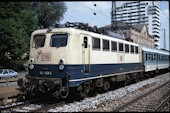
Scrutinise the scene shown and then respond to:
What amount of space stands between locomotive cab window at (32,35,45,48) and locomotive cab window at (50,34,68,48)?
57 cm

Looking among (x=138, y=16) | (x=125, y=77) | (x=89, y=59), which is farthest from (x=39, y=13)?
(x=138, y=16)

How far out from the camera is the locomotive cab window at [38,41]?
12736 millimetres

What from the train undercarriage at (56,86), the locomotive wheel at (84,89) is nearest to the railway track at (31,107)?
the train undercarriage at (56,86)

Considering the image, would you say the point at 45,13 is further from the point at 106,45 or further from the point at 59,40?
the point at 59,40

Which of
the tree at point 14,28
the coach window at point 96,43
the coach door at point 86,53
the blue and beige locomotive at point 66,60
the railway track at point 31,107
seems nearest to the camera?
the railway track at point 31,107

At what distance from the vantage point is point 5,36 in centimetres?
3938

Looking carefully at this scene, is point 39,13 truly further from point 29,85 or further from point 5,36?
point 29,85

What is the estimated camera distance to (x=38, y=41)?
12891 millimetres

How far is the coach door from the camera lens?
12.6 metres

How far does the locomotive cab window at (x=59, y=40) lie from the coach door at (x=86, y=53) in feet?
2.84

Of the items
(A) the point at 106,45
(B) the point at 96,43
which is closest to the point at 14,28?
(A) the point at 106,45

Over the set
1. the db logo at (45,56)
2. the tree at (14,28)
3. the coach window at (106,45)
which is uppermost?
the tree at (14,28)

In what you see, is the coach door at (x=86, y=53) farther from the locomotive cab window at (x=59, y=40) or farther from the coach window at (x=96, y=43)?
the locomotive cab window at (x=59, y=40)

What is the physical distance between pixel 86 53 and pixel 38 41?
227cm
